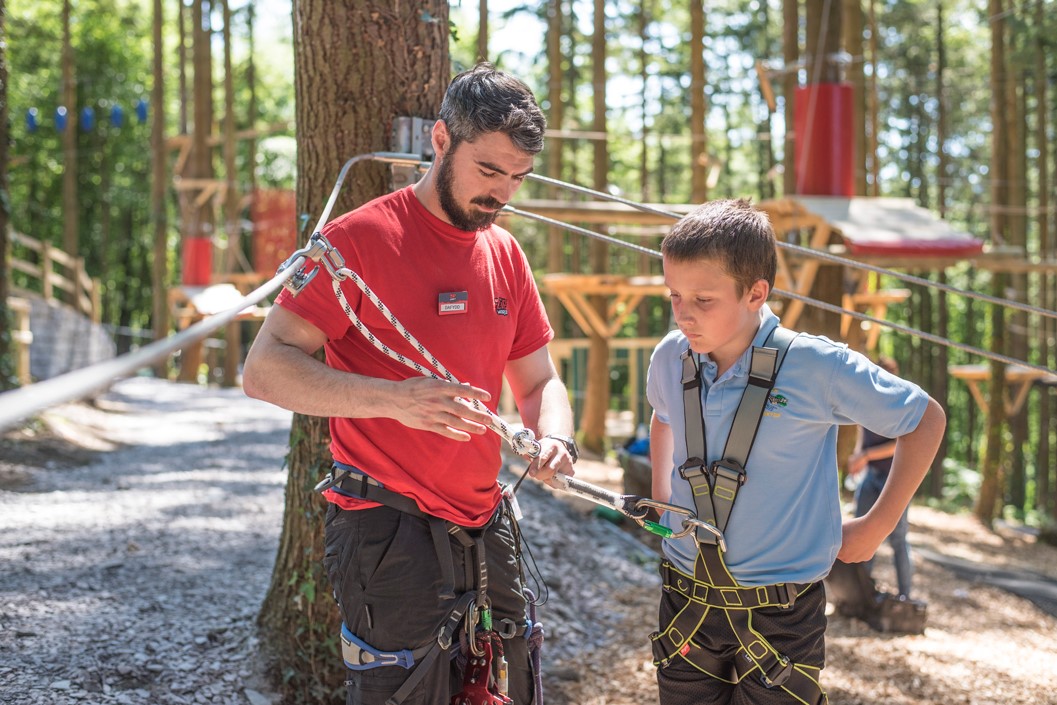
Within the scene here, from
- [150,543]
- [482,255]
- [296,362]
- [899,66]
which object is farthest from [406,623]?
[899,66]

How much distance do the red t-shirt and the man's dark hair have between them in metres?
A: 0.22

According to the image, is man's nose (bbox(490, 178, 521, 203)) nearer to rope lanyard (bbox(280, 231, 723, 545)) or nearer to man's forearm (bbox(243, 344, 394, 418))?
rope lanyard (bbox(280, 231, 723, 545))

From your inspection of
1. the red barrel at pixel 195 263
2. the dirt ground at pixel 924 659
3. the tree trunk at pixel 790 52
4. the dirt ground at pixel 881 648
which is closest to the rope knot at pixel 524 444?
the dirt ground at pixel 881 648

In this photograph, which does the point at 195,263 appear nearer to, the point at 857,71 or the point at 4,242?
the point at 4,242

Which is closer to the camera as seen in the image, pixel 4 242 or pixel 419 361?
pixel 419 361

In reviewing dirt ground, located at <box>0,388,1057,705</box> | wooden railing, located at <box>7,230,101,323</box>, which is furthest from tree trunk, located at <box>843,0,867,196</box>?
wooden railing, located at <box>7,230,101,323</box>

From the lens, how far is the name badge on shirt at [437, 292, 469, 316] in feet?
7.54

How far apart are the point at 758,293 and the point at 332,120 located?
6.13 ft

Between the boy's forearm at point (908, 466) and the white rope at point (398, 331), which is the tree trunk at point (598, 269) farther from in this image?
the white rope at point (398, 331)

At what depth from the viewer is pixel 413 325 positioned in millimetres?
2283

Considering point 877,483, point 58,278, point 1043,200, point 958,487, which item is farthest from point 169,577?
point 958,487

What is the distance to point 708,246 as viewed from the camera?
2.32m

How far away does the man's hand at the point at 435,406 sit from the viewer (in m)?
1.97

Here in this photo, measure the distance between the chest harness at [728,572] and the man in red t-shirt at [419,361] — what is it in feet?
1.05
